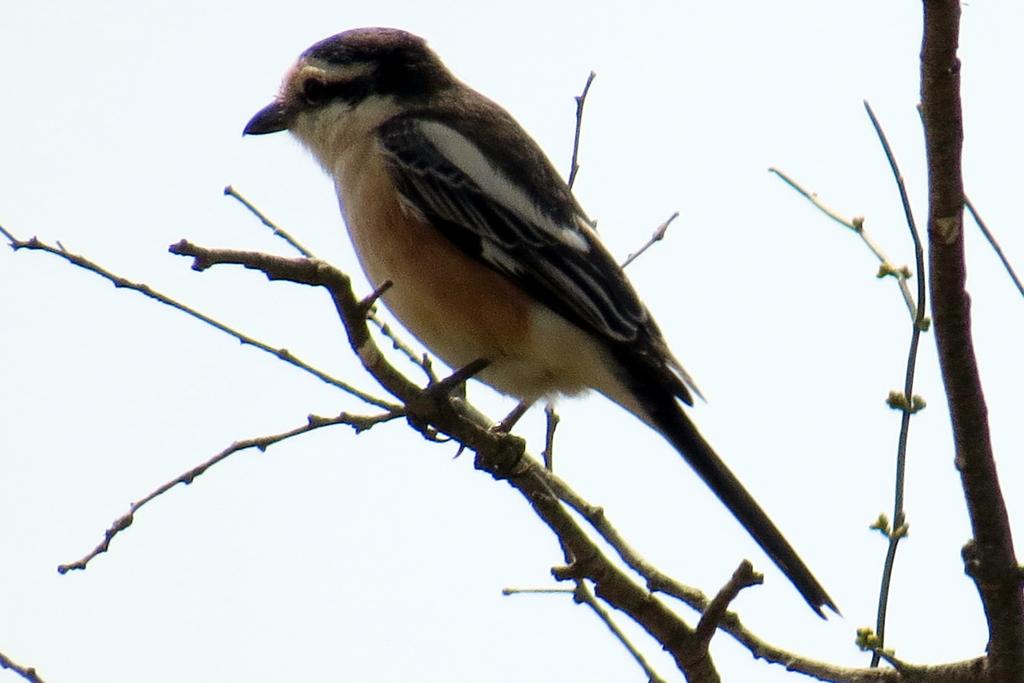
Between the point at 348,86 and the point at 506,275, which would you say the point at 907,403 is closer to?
the point at 506,275

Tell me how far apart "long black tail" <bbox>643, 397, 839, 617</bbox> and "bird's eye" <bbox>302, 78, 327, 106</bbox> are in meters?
1.96

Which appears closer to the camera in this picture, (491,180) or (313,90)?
(491,180)

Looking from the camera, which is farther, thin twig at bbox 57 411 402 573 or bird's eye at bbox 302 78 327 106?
bird's eye at bbox 302 78 327 106

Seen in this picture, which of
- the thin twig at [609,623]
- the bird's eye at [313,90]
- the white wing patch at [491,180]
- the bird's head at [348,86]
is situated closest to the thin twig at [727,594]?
the thin twig at [609,623]

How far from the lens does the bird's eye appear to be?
5398mm

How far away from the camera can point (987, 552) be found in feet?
9.00

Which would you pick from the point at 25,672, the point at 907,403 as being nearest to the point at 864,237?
the point at 907,403

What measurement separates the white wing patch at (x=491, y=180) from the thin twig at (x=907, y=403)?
1634mm

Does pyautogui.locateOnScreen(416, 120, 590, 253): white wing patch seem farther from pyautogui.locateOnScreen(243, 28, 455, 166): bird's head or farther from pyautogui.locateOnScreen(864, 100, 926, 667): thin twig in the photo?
pyautogui.locateOnScreen(864, 100, 926, 667): thin twig

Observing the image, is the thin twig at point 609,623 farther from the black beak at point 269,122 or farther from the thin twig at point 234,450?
the black beak at point 269,122

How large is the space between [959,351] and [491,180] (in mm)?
2526

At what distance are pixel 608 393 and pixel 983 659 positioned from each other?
186 cm

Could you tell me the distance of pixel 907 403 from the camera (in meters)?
3.35

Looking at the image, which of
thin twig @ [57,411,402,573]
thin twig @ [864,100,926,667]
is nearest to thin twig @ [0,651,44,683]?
thin twig @ [57,411,402,573]
